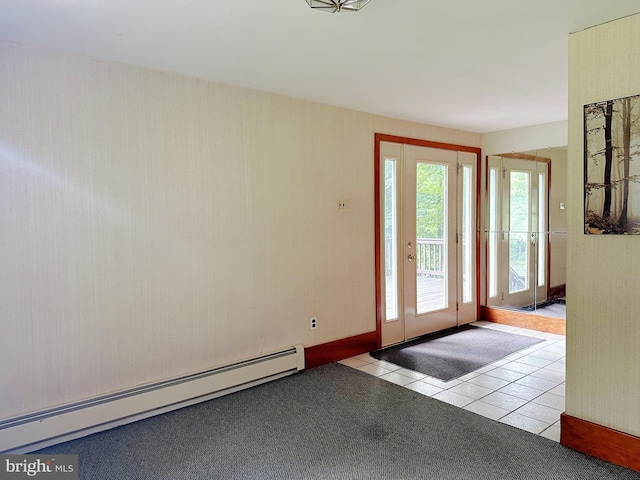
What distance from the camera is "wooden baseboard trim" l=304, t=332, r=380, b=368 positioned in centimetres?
392

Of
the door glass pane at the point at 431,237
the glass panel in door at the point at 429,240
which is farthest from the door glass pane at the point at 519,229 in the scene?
the door glass pane at the point at 431,237

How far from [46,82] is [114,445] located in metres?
2.23

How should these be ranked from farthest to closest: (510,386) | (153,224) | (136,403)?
1. (510,386)
2. (153,224)
3. (136,403)

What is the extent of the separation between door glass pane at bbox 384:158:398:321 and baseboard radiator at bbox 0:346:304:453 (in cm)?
132

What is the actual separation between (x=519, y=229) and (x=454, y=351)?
1.85 meters

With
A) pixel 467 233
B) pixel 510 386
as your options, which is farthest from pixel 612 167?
pixel 467 233

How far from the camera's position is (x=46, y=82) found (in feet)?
8.42

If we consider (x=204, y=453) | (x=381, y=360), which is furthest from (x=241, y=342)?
(x=381, y=360)

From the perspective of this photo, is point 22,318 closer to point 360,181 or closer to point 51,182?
point 51,182

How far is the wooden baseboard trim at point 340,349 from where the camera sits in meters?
3.92

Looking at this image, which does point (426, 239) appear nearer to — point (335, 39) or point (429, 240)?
point (429, 240)

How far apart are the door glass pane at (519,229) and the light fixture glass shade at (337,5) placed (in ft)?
12.8

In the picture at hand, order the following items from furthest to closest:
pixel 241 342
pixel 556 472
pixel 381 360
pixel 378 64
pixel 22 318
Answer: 1. pixel 381 360
2. pixel 241 342
3. pixel 378 64
4. pixel 22 318
5. pixel 556 472

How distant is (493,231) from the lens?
5449 millimetres
